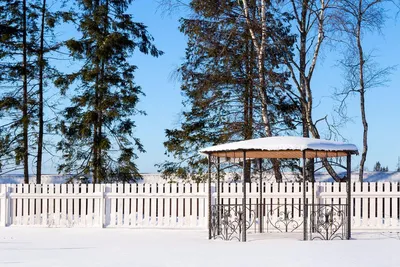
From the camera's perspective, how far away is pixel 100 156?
2570cm

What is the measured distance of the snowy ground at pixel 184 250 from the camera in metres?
10.5

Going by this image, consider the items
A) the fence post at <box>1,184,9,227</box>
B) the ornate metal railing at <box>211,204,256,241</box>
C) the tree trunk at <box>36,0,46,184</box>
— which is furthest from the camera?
the tree trunk at <box>36,0,46,184</box>

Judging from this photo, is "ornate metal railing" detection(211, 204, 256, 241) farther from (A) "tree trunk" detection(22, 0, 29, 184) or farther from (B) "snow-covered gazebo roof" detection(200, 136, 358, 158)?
(A) "tree trunk" detection(22, 0, 29, 184)

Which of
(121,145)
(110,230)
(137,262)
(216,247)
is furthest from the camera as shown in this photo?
(121,145)

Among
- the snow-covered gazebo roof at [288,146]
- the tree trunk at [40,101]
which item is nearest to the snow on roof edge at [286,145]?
the snow-covered gazebo roof at [288,146]

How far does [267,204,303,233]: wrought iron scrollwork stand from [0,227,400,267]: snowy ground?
1.90 metres

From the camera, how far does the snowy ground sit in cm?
1055

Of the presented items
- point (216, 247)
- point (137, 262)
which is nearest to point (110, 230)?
point (216, 247)

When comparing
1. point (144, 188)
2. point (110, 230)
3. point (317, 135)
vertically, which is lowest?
point (110, 230)

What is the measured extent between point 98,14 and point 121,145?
520 centimetres

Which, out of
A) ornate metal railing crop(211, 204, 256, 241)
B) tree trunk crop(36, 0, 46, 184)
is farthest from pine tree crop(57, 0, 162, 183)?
ornate metal railing crop(211, 204, 256, 241)

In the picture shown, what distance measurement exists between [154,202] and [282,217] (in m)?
3.43

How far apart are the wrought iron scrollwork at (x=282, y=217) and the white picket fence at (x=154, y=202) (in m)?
0.22

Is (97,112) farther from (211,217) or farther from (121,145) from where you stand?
(211,217)
